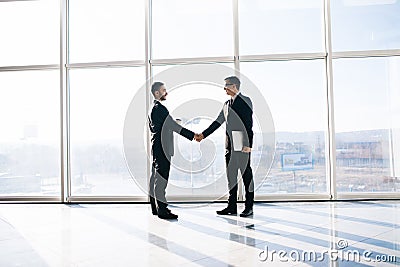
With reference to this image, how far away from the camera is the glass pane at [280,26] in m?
4.79

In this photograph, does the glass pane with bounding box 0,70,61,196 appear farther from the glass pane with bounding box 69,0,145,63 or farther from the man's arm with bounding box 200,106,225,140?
the man's arm with bounding box 200,106,225,140

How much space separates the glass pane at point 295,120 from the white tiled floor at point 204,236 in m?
0.50

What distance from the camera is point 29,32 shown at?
5.18 meters

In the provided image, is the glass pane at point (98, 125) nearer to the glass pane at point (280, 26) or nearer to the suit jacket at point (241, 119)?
the glass pane at point (280, 26)

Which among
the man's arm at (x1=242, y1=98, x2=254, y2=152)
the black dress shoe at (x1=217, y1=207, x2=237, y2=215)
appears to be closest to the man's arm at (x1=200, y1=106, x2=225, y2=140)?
the man's arm at (x1=242, y1=98, x2=254, y2=152)

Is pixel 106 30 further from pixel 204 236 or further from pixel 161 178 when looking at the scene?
pixel 204 236

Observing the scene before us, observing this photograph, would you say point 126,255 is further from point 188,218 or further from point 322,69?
point 322,69

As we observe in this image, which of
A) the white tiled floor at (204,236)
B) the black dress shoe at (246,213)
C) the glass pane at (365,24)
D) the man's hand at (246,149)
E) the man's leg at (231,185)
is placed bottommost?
the white tiled floor at (204,236)

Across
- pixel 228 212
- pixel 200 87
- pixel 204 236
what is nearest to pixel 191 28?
pixel 200 87

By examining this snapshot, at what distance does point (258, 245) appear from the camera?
2602 mm

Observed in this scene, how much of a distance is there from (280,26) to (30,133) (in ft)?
11.0

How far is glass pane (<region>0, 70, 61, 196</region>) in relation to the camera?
5.04 m

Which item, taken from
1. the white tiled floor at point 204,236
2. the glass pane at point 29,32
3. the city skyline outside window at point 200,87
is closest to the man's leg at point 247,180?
the white tiled floor at point 204,236

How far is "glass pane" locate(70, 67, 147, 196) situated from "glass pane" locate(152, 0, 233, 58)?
1.93 feet
